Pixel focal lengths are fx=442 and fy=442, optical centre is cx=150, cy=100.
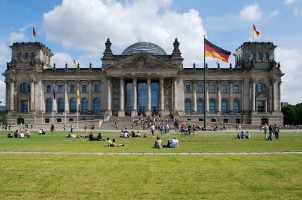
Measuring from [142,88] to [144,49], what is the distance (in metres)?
13.7

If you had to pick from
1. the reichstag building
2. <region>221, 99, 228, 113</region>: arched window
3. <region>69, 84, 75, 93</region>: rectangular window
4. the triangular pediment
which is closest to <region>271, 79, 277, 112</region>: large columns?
the reichstag building

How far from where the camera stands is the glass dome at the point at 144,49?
5226 inches

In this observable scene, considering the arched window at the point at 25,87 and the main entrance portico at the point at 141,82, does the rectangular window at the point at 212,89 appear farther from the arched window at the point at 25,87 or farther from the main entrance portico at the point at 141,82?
the arched window at the point at 25,87

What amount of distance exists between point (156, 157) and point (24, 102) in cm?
10502

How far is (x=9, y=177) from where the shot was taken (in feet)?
67.3

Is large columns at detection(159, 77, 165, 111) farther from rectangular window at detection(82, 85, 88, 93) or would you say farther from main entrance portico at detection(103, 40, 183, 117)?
rectangular window at detection(82, 85, 88, 93)

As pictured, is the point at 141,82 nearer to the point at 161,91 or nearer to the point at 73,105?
the point at 161,91

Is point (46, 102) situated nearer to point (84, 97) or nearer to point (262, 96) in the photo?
point (84, 97)

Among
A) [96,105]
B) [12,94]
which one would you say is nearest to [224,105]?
[96,105]

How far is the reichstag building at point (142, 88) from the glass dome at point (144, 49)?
15.9 feet

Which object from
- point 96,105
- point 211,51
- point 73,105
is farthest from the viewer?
point 96,105

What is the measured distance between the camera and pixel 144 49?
5241 inches

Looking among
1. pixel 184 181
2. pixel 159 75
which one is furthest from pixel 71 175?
pixel 159 75

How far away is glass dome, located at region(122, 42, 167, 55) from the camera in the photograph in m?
133
